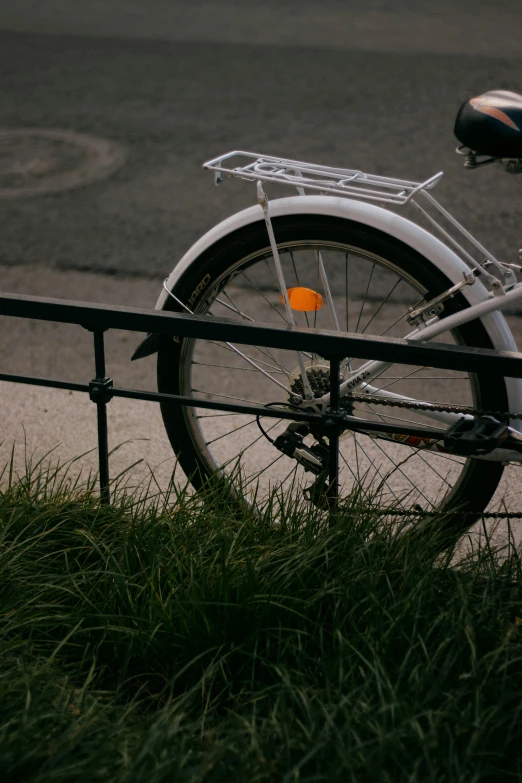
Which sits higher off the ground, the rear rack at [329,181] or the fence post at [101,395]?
the rear rack at [329,181]

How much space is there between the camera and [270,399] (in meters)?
4.83

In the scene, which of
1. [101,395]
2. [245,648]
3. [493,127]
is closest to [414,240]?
[493,127]

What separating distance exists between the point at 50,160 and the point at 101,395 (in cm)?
502

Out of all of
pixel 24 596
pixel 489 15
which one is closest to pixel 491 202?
pixel 24 596

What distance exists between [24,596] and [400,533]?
106 cm

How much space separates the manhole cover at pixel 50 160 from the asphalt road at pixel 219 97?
0.50ft

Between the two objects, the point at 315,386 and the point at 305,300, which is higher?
the point at 305,300

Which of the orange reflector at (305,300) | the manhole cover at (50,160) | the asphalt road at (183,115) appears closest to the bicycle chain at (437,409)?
the orange reflector at (305,300)

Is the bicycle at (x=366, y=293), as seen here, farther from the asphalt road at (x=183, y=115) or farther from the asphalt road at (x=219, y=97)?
the asphalt road at (x=219, y=97)

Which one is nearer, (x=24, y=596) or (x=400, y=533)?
(x=24, y=596)

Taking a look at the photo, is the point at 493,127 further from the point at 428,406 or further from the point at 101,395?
the point at 101,395

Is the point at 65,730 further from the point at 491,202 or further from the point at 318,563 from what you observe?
the point at 491,202

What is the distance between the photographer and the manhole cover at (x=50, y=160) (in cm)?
730

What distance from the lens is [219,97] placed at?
9.32 meters
